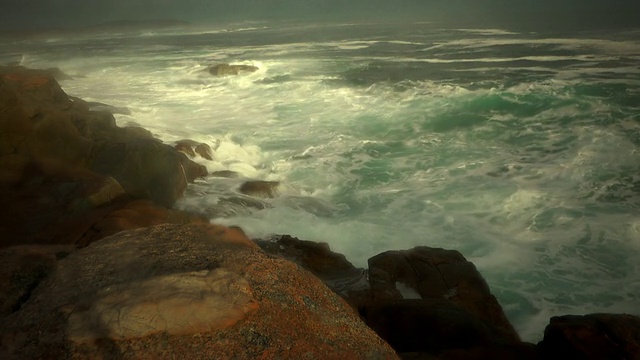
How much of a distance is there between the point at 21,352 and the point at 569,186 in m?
9.05

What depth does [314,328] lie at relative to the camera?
1.98 meters

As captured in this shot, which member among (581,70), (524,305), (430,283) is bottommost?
(524,305)

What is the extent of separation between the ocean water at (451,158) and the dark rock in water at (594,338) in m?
1.62

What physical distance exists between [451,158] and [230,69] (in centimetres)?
1594

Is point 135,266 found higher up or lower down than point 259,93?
higher up

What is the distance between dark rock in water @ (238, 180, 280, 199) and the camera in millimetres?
7941

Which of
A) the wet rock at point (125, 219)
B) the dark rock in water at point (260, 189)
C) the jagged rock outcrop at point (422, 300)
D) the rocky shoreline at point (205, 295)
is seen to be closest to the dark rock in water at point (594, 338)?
the rocky shoreline at point (205, 295)

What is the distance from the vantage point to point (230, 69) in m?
22.6

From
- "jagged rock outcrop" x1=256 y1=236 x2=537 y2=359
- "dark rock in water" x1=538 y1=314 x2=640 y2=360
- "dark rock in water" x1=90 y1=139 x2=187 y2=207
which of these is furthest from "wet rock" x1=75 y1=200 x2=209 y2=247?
"dark rock in water" x1=538 y1=314 x2=640 y2=360

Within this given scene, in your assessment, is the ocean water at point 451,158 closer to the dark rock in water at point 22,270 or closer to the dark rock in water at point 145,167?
the dark rock in water at point 145,167

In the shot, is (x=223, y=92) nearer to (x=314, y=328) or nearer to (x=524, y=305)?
(x=524, y=305)

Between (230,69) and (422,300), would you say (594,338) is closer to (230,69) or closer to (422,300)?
(422,300)

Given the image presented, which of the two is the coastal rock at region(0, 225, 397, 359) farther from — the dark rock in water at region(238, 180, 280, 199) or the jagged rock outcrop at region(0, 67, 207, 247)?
the dark rock in water at region(238, 180, 280, 199)

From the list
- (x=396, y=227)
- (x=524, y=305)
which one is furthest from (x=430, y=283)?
(x=396, y=227)
